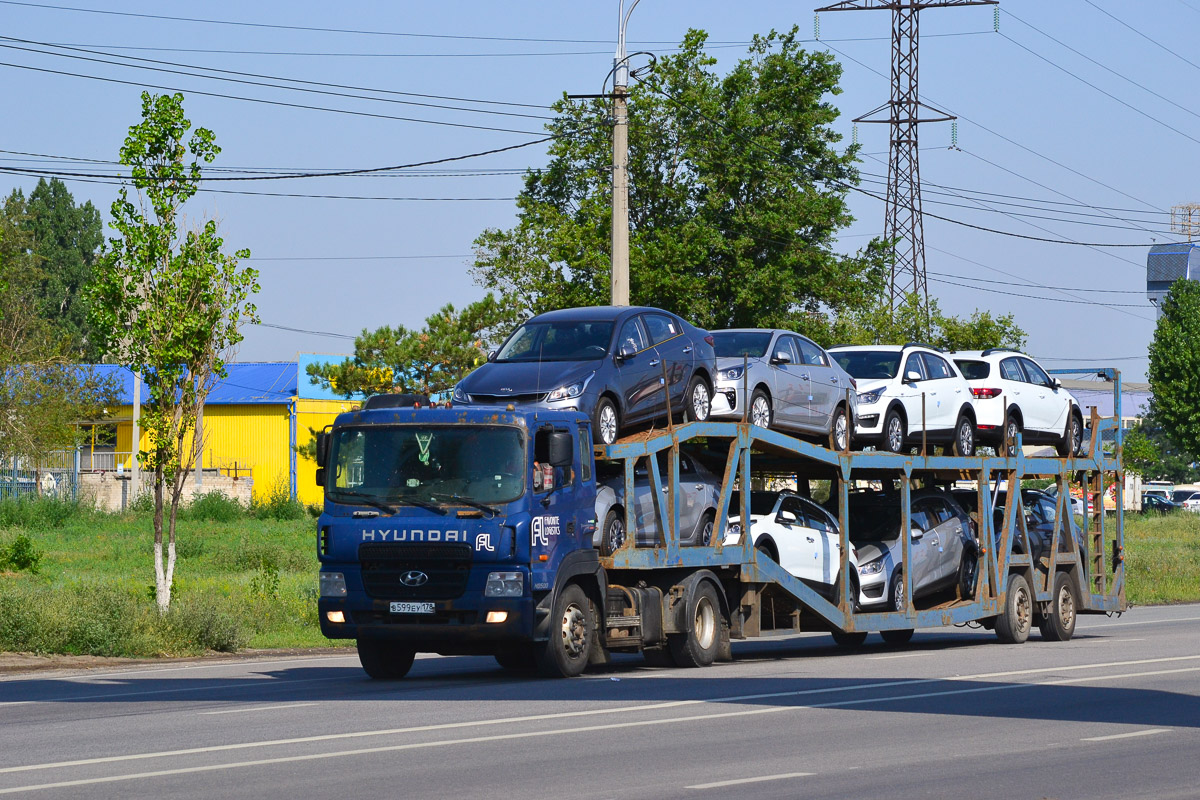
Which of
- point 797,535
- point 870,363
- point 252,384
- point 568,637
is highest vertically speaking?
point 252,384

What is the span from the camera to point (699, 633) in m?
16.8

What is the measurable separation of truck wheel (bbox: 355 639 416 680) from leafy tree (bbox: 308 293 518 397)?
19690 mm

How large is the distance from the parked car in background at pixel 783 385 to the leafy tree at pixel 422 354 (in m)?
17.0

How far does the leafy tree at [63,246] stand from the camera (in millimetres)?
81562

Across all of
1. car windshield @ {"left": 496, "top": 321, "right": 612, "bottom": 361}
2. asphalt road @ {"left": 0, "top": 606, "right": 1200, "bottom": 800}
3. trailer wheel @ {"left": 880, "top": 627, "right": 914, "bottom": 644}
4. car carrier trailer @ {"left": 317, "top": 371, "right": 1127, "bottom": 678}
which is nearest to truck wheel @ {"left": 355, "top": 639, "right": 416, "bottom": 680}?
car carrier trailer @ {"left": 317, "top": 371, "right": 1127, "bottom": 678}

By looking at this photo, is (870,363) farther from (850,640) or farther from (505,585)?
(505,585)

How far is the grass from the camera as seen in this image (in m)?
19.2

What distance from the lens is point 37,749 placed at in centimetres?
1011

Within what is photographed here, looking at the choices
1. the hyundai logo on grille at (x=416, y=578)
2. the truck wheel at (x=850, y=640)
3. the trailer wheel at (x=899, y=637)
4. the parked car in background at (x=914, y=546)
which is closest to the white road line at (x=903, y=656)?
Answer: the parked car in background at (x=914, y=546)

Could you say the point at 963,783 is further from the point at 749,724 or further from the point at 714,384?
the point at 714,384

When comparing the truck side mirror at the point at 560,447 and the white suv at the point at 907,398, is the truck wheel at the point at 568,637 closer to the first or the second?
the truck side mirror at the point at 560,447

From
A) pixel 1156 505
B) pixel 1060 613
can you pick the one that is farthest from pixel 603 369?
pixel 1156 505

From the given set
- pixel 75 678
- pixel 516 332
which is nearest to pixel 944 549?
pixel 516 332

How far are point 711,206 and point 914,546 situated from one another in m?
20.3
